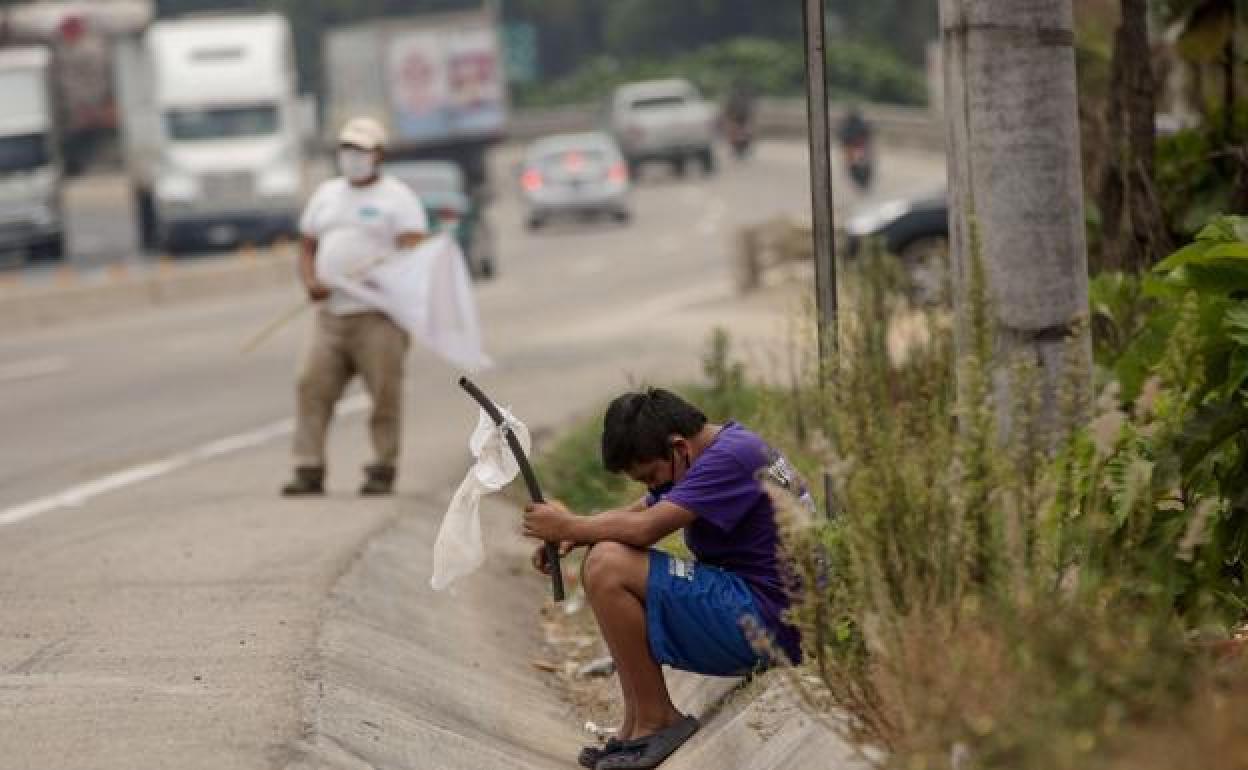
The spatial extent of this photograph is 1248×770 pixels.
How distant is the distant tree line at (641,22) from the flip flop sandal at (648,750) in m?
78.5

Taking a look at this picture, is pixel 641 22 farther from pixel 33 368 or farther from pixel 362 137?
pixel 362 137

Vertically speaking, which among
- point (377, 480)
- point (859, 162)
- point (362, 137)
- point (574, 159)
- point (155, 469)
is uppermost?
point (362, 137)

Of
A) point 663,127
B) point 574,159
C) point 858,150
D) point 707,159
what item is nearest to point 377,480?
point 574,159

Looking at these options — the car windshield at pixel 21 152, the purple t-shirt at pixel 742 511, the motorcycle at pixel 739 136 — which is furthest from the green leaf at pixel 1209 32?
the motorcycle at pixel 739 136

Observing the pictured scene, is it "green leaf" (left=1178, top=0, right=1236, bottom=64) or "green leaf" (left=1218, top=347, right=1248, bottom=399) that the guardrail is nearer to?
"green leaf" (left=1178, top=0, right=1236, bottom=64)

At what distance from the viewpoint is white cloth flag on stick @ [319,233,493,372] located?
1302 centimetres

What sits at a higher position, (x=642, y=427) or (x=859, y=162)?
(x=642, y=427)

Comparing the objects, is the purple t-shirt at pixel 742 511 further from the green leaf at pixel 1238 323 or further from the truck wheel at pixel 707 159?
the truck wheel at pixel 707 159

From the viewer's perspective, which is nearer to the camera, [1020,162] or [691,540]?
[691,540]

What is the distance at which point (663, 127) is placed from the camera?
62.6 metres

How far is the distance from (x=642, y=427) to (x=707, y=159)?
56.9 meters

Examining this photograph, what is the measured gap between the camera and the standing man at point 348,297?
1302 centimetres

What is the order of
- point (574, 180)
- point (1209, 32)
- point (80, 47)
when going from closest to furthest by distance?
1. point (1209, 32)
2. point (574, 180)
3. point (80, 47)

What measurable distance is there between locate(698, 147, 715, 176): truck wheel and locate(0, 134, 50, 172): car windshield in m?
21.2
